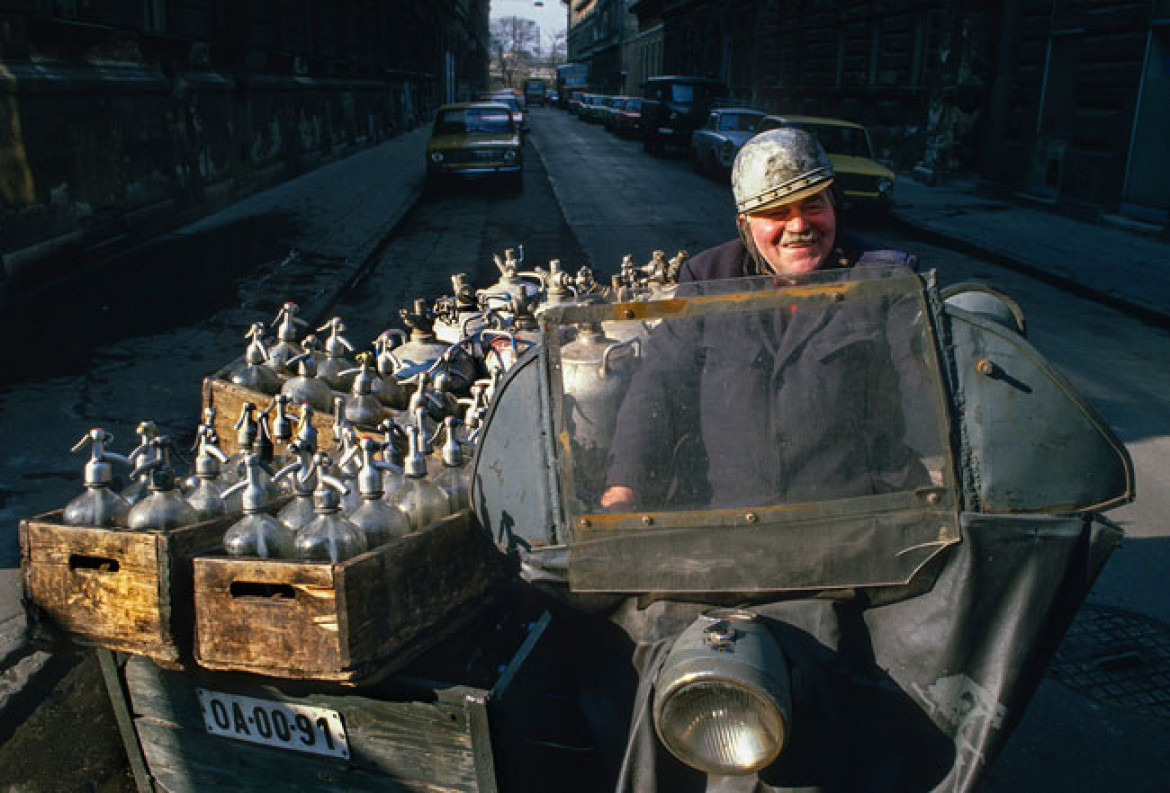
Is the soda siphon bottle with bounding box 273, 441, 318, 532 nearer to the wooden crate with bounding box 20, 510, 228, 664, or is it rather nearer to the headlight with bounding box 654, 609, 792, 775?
the wooden crate with bounding box 20, 510, 228, 664

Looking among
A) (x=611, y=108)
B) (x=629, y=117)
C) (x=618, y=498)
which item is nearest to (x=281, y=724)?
(x=618, y=498)

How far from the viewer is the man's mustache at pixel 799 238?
9.50 ft

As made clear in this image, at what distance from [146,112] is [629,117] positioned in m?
26.3

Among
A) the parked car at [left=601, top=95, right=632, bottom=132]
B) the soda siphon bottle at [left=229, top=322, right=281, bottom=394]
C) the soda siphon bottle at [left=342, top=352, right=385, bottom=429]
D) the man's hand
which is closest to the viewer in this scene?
the man's hand

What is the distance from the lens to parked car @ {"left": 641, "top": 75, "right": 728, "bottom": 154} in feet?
89.9

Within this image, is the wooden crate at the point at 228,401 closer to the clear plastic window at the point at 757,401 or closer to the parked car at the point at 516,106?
the clear plastic window at the point at 757,401

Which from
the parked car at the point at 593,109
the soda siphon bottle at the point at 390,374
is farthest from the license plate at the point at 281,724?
the parked car at the point at 593,109

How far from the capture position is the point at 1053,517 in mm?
1951

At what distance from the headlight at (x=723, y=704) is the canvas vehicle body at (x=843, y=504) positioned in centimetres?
7

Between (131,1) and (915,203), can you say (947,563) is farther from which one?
(915,203)

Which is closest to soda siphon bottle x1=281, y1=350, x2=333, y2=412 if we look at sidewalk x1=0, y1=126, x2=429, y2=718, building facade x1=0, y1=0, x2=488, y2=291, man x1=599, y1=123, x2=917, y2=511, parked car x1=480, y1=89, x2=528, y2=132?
sidewalk x1=0, y1=126, x2=429, y2=718

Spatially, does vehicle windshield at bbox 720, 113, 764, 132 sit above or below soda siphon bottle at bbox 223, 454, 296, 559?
above

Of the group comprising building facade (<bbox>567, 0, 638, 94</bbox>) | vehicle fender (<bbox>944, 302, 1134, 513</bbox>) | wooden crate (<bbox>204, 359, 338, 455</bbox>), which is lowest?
wooden crate (<bbox>204, 359, 338, 455</bbox>)

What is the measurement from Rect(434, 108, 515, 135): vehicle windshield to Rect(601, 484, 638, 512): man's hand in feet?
61.0
